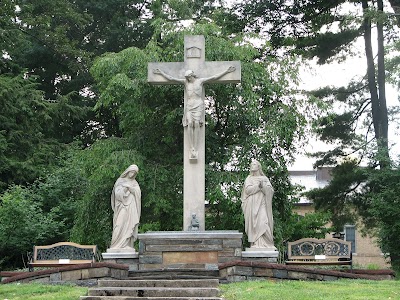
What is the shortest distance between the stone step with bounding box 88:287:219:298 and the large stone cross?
353cm

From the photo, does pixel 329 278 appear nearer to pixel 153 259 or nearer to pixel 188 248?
pixel 188 248

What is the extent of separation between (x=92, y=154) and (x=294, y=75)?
5.86m

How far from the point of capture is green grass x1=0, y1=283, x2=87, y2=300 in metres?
9.50

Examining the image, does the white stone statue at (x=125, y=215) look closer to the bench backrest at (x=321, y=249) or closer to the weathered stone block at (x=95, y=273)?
the weathered stone block at (x=95, y=273)

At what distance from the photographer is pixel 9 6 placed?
22156 mm

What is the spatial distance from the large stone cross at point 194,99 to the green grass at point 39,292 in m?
3.44

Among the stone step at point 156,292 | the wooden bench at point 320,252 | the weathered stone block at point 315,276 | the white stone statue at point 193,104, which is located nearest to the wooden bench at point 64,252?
the white stone statue at point 193,104

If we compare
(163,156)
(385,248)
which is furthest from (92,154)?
(385,248)

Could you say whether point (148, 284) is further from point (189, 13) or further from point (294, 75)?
point (189, 13)

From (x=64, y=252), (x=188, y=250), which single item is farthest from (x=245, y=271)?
(x=64, y=252)

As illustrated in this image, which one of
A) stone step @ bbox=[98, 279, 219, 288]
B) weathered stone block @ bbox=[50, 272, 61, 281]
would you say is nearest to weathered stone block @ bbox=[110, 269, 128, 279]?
weathered stone block @ bbox=[50, 272, 61, 281]

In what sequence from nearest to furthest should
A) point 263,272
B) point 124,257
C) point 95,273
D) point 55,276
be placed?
1. point 55,276
2. point 263,272
3. point 95,273
4. point 124,257

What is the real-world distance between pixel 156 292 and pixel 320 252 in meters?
4.60

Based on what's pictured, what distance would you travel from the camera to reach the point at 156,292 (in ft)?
31.2
